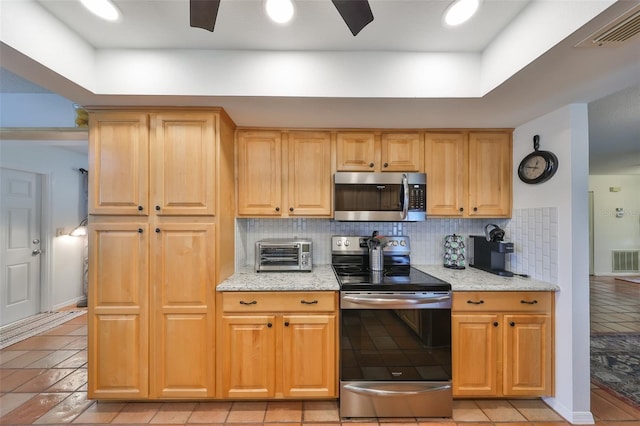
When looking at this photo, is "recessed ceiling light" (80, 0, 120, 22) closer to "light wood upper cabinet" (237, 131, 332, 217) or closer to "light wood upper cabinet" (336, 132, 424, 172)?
"light wood upper cabinet" (237, 131, 332, 217)

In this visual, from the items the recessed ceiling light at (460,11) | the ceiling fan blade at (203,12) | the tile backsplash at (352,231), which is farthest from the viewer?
the tile backsplash at (352,231)

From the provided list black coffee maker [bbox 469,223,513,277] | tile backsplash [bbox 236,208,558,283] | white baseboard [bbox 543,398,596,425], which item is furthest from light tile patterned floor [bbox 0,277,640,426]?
tile backsplash [bbox 236,208,558,283]

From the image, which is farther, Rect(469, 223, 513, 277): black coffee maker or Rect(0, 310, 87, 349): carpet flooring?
Rect(0, 310, 87, 349): carpet flooring

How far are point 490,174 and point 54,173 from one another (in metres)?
5.46

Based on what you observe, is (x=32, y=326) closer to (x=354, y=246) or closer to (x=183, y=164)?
(x=183, y=164)

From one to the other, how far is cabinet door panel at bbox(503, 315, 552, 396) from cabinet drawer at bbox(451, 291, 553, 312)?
65mm

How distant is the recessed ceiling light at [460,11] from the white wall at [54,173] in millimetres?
3874

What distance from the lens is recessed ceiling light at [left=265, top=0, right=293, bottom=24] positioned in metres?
1.38

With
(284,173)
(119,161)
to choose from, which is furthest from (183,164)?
(284,173)

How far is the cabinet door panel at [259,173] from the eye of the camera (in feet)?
7.86

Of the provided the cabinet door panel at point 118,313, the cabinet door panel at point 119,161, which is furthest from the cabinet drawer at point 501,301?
the cabinet door panel at point 119,161

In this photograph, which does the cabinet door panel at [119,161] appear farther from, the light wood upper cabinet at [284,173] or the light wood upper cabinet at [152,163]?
the light wood upper cabinet at [284,173]

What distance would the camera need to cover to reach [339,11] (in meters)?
0.99

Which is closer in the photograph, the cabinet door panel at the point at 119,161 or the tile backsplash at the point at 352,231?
the cabinet door panel at the point at 119,161
